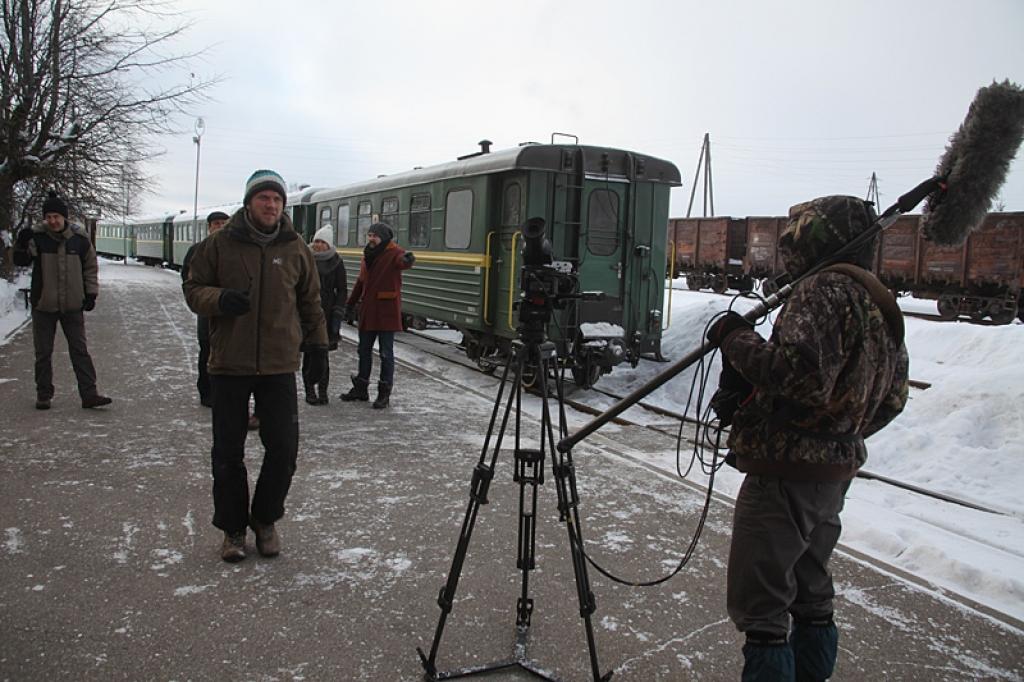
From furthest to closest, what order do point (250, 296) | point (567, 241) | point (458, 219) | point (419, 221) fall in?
point (419, 221)
point (458, 219)
point (567, 241)
point (250, 296)

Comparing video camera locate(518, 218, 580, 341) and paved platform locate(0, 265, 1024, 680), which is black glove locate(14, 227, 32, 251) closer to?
paved platform locate(0, 265, 1024, 680)

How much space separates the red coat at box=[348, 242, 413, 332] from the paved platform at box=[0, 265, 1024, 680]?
1.81 meters

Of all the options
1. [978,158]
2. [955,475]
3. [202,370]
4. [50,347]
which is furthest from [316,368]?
[978,158]

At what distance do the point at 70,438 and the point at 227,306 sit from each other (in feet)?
10.7

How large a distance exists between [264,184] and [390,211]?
394 inches

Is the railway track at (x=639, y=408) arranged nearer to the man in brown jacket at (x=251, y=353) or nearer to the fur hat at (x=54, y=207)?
the man in brown jacket at (x=251, y=353)

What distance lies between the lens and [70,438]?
6.12 meters

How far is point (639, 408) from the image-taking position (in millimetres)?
8969

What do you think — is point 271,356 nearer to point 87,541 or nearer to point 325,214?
point 87,541

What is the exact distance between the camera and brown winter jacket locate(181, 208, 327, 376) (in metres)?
3.89

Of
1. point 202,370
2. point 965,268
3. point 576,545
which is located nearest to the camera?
point 576,545

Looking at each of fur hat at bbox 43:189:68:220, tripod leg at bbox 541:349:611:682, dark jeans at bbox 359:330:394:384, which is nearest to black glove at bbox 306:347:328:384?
dark jeans at bbox 359:330:394:384

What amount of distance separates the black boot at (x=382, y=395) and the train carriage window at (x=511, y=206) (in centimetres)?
297

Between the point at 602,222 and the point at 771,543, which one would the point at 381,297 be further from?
the point at 771,543
